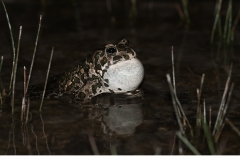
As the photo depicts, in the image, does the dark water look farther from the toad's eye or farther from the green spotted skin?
the toad's eye

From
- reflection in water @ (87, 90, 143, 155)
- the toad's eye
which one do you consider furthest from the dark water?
the toad's eye

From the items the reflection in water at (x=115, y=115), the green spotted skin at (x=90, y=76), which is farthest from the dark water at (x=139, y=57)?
the green spotted skin at (x=90, y=76)

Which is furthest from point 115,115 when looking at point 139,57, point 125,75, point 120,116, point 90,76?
point 139,57

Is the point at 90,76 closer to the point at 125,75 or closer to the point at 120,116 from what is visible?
the point at 125,75

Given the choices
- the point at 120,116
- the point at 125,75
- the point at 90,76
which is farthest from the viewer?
the point at 90,76

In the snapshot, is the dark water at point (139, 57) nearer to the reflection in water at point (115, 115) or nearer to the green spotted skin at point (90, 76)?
the reflection in water at point (115, 115)

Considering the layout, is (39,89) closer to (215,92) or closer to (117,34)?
(215,92)
